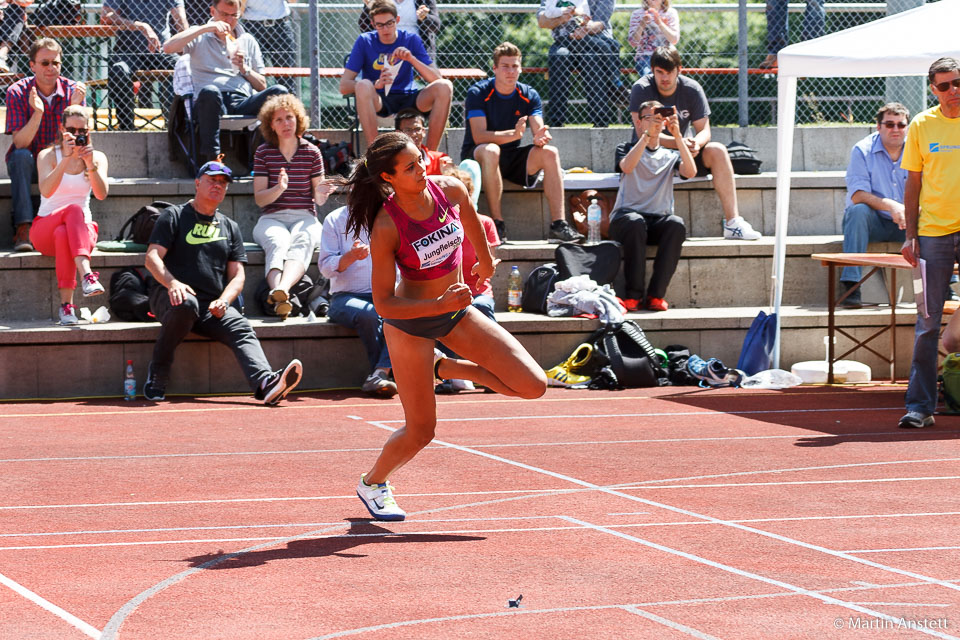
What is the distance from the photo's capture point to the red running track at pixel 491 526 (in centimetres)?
475

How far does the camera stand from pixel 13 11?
14.1 m

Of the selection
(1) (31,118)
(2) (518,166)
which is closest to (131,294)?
(1) (31,118)

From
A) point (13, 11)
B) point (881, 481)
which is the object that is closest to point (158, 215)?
point (13, 11)

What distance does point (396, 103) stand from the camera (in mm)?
13109

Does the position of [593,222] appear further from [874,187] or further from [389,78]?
[874,187]

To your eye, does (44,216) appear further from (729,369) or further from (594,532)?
(594,532)

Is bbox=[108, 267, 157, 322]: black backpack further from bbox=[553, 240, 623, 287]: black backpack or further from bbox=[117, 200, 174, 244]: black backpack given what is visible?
bbox=[553, 240, 623, 287]: black backpack

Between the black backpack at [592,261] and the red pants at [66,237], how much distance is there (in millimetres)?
4077

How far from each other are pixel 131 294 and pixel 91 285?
361 mm

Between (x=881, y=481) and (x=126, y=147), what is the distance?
29.5ft

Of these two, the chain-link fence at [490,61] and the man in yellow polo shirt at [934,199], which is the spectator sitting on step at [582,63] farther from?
the man in yellow polo shirt at [934,199]

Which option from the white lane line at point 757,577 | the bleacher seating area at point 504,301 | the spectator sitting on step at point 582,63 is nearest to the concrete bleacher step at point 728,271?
the bleacher seating area at point 504,301

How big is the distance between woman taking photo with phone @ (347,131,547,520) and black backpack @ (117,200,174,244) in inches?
228

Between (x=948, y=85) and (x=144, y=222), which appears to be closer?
(x=948, y=85)
